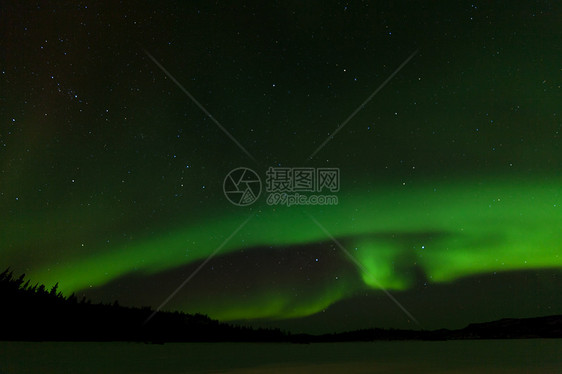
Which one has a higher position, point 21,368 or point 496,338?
point 496,338

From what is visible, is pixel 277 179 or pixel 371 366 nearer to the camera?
pixel 371 366

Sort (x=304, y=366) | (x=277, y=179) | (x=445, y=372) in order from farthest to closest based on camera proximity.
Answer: (x=277, y=179)
(x=304, y=366)
(x=445, y=372)

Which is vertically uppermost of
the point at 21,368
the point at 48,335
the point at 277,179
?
the point at 277,179

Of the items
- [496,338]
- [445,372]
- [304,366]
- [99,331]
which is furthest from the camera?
[99,331]

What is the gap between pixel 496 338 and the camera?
23453 millimetres

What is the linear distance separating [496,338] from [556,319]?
4.85 meters

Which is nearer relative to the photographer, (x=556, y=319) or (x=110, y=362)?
(x=110, y=362)

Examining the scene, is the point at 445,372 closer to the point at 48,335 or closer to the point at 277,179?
the point at 277,179

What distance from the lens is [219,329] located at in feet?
79.7

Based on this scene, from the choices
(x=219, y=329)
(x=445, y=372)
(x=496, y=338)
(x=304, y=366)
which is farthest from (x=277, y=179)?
(x=496, y=338)

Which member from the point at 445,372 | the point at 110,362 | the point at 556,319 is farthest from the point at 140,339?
the point at 556,319

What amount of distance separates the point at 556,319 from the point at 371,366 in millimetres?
18599

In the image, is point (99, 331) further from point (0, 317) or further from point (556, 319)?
point (556, 319)

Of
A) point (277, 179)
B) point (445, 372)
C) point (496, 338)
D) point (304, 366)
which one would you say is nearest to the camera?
point (445, 372)
